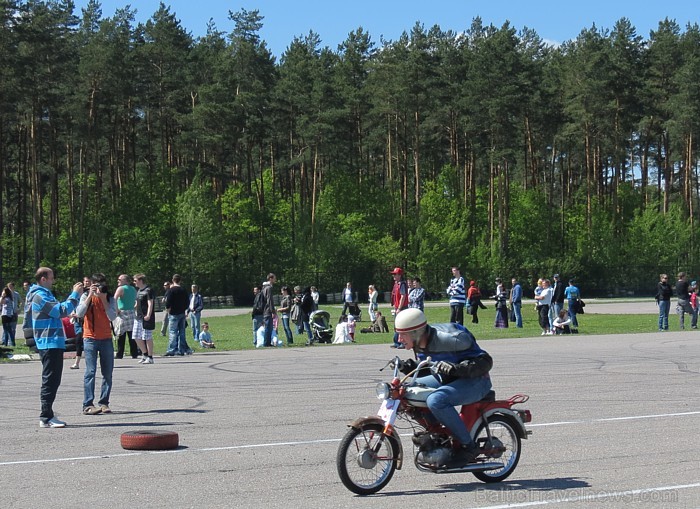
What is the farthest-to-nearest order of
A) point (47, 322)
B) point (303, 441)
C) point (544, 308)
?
point (544, 308), point (47, 322), point (303, 441)

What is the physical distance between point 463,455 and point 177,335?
15.6 meters

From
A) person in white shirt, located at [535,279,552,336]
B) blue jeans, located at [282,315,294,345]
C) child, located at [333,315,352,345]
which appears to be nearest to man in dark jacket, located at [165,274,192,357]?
blue jeans, located at [282,315,294,345]

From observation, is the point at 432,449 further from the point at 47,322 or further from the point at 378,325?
the point at 378,325

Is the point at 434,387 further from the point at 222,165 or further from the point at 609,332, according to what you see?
the point at 222,165

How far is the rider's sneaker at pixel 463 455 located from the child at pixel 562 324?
74.4 feet

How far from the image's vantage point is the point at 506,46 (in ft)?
241

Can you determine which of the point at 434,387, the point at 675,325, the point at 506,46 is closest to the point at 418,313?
the point at 434,387

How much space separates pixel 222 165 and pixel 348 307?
51.6 meters

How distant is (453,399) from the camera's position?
7.87 m

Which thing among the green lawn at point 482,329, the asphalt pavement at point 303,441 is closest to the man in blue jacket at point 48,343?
the asphalt pavement at point 303,441

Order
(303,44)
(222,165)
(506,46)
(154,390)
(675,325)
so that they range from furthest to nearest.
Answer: (303,44) → (222,165) → (506,46) → (675,325) → (154,390)

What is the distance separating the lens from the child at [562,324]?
3008 centimetres

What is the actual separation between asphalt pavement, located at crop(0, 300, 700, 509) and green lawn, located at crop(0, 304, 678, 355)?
8.48m

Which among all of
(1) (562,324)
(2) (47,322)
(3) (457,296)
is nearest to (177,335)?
(3) (457,296)
